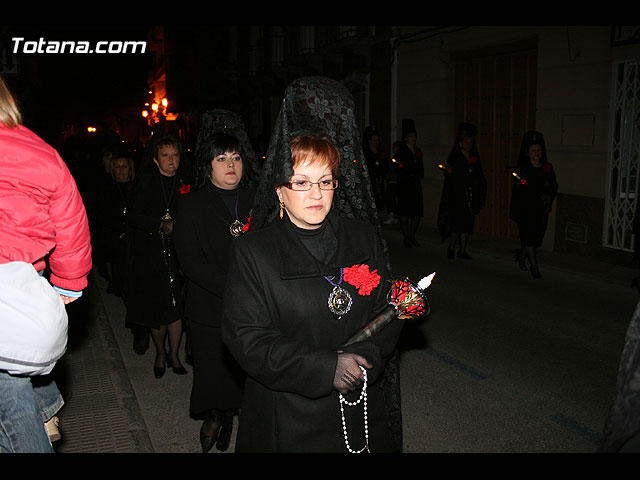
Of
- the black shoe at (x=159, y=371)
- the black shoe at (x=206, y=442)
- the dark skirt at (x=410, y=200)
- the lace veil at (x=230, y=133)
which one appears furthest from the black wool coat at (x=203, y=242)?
the dark skirt at (x=410, y=200)

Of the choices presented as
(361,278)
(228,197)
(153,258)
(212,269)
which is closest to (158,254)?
(153,258)

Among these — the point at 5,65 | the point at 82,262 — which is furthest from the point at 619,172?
the point at 5,65

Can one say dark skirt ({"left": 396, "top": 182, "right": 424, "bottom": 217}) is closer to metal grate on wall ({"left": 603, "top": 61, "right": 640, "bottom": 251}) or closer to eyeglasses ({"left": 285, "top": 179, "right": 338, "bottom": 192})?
metal grate on wall ({"left": 603, "top": 61, "right": 640, "bottom": 251})

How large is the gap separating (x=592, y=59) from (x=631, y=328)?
988cm

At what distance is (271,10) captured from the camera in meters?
9.45

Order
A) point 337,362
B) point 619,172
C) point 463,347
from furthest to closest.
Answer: point 619,172 → point 463,347 → point 337,362

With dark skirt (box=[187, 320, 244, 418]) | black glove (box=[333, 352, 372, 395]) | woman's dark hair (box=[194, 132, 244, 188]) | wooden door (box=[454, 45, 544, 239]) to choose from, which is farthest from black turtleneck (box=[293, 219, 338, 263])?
wooden door (box=[454, 45, 544, 239])

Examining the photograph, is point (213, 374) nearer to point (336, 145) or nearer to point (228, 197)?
point (228, 197)

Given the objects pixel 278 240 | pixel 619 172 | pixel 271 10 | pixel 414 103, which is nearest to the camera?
pixel 278 240

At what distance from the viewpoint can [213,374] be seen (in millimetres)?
4273

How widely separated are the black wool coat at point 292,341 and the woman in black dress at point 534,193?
7.07 metres

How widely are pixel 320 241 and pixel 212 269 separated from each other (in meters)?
1.61

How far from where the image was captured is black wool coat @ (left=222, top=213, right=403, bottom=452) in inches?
96.8

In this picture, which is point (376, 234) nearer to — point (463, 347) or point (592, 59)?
point (463, 347)
